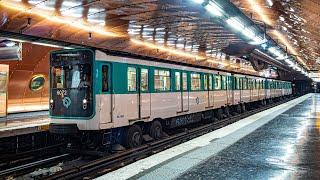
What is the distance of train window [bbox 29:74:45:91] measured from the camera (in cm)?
1990

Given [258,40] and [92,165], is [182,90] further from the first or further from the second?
[92,165]

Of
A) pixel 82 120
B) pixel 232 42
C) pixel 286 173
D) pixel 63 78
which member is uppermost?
pixel 232 42

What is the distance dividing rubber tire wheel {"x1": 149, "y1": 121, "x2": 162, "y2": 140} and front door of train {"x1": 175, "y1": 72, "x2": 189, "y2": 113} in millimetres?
1603

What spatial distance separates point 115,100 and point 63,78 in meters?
1.78

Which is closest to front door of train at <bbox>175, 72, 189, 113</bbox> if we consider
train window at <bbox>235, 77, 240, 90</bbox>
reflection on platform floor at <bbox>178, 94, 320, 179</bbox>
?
reflection on platform floor at <bbox>178, 94, 320, 179</bbox>

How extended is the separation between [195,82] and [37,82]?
9.06 metres

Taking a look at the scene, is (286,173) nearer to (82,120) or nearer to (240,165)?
(240,165)

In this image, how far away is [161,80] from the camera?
13531mm

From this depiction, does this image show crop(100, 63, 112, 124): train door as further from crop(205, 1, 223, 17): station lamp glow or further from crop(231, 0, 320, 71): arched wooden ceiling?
crop(231, 0, 320, 71): arched wooden ceiling

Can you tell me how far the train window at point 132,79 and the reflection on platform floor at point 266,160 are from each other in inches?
145

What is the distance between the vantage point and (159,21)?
16547 millimetres

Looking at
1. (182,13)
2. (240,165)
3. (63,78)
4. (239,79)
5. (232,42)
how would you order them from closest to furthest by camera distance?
(240,165) < (63,78) < (182,13) < (232,42) < (239,79)

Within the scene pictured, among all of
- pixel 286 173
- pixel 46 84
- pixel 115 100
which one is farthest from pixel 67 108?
pixel 46 84

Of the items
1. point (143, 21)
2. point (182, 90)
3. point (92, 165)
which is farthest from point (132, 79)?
point (143, 21)
